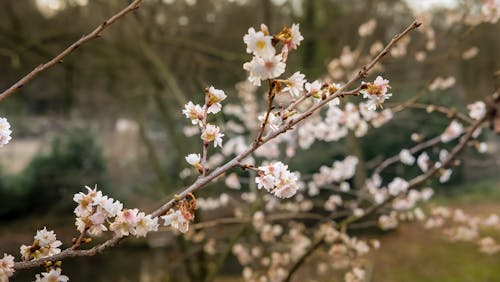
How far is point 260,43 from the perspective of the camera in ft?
2.84

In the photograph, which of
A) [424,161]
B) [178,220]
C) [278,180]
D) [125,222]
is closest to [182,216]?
[178,220]

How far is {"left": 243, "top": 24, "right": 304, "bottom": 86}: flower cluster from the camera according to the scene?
0.86 m

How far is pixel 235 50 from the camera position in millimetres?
7293

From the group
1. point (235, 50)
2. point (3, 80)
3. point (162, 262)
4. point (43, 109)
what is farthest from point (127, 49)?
point (43, 109)

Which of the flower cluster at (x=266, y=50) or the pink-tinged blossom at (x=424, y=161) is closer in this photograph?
the flower cluster at (x=266, y=50)

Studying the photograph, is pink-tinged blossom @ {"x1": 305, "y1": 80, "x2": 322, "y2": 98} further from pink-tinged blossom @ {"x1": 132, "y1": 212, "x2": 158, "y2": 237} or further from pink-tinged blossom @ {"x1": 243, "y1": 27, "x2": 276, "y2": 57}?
pink-tinged blossom @ {"x1": 132, "y1": 212, "x2": 158, "y2": 237}

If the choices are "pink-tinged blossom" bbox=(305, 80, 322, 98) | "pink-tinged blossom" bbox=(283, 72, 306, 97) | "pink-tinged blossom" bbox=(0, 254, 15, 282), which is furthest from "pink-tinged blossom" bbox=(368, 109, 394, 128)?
"pink-tinged blossom" bbox=(0, 254, 15, 282)

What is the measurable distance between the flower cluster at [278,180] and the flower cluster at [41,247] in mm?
484

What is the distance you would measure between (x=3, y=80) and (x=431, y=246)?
864 centimetres

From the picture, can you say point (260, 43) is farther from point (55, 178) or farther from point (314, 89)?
point (55, 178)

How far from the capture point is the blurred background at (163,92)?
5.64 m

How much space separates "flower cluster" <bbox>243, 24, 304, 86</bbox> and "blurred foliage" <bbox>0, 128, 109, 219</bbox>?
7.90 metres

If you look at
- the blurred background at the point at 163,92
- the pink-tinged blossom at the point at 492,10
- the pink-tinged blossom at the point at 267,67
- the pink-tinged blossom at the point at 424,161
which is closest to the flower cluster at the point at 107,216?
the pink-tinged blossom at the point at 267,67

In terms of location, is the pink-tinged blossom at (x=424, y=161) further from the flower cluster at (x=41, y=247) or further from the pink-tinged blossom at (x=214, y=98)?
the flower cluster at (x=41, y=247)
